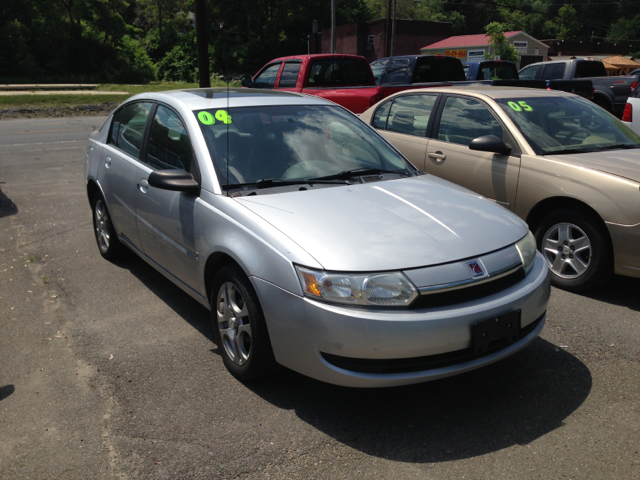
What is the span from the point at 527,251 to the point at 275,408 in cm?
171

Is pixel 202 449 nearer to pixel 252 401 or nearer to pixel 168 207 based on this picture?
pixel 252 401

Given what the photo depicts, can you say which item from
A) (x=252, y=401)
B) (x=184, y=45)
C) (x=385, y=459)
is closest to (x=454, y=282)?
(x=385, y=459)

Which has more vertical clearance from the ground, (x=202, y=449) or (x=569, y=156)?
(x=569, y=156)

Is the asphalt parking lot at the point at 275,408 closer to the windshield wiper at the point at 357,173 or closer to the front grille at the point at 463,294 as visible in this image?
the front grille at the point at 463,294

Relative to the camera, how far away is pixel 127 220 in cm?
491

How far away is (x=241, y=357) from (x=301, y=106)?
2029 mm

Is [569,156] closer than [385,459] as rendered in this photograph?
No

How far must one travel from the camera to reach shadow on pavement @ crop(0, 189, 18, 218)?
24.7 feet

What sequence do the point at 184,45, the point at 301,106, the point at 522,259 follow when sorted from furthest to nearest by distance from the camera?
the point at 184,45
the point at 301,106
the point at 522,259

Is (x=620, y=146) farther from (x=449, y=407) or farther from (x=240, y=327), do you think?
(x=240, y=327)

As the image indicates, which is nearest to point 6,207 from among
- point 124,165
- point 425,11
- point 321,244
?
point 124,165

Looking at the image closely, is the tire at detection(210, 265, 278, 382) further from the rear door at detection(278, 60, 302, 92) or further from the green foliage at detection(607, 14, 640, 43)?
the green foliage at detection(607, 14, 640, 43)

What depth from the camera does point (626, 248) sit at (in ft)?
14.8

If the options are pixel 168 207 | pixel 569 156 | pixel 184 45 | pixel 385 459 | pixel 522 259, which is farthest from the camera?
pixel 184 45
